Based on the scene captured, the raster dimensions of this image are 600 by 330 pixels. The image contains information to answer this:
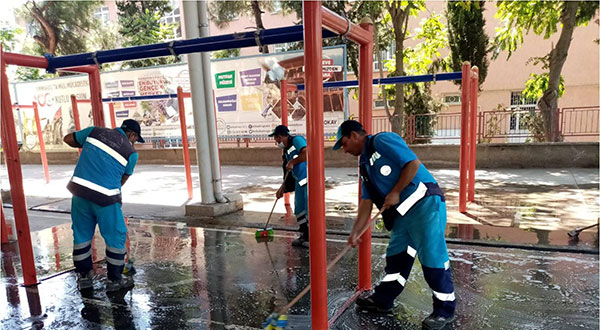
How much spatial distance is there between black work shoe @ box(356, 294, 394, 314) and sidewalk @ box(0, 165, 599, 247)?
2172mm

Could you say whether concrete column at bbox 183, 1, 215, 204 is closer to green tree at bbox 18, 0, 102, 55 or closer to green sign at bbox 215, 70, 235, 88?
green sign at bbox 215, 70, 235, 88

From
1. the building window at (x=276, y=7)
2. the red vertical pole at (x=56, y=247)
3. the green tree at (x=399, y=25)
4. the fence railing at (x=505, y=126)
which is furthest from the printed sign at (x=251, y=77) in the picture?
the red vertical pole at (x=56, y=247)

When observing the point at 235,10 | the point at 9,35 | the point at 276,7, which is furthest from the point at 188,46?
the point at 9,35

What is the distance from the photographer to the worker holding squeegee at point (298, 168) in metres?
4.62

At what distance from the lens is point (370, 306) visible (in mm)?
3162

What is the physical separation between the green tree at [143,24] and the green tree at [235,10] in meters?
2.76

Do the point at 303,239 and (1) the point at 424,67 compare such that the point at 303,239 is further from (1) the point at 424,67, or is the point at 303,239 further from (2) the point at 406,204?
(1) the point at 424,67

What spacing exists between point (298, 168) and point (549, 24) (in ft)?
29.5

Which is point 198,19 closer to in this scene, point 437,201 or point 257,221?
point 257,221

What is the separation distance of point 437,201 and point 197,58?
4.90m

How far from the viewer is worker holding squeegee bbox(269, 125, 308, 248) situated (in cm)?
462

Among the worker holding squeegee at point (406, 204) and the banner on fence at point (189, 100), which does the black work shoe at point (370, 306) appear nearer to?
the worker holding squeegee at point (406, 204)

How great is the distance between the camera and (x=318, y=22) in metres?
2.19

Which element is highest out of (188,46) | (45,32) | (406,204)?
(45,32)
